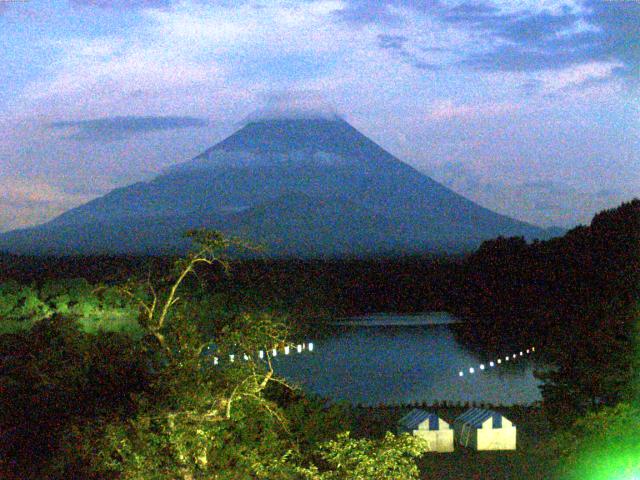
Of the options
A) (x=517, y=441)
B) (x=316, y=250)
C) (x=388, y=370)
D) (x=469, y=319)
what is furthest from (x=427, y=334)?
(x=316, y=250)

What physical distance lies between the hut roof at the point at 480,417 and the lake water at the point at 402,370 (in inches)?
169

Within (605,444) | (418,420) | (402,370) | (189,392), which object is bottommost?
(402,370)

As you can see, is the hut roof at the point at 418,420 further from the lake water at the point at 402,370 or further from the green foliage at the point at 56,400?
the green foliage at the point at 56,400

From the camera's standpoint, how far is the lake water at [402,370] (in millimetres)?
22438

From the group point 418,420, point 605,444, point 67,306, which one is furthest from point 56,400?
point 67,306

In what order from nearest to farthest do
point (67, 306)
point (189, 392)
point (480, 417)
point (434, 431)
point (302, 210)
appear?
point (189, 392) → point (434, 431) → point (480, 417) → point (67, 306) → point (302, 210)

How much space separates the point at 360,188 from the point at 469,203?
Result: 14256 millimetres

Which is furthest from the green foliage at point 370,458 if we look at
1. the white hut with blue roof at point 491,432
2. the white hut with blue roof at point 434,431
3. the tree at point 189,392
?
the white hut with blue roof at point 491,432

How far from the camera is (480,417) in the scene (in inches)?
536

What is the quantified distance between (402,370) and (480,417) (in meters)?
13.8

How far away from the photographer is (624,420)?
9648 mm

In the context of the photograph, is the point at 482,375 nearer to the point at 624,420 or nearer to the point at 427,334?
the point at 427,334

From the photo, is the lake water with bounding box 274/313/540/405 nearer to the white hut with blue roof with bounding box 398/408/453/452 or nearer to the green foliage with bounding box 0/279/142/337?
the white hut with blue roof with bounding box 398/408/453/452

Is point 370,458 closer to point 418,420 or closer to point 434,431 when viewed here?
point 434,431
